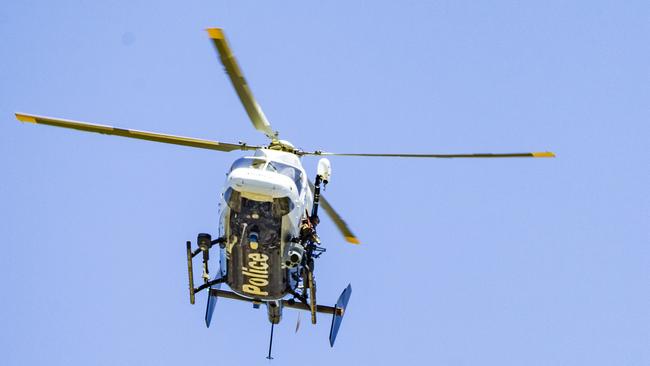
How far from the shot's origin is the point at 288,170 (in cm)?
1917

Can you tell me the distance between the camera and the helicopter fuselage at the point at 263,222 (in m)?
18.1

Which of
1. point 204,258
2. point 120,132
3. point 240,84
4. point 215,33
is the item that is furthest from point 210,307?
point 215,33

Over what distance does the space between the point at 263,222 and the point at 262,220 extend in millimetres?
54

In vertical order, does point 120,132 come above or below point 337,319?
above

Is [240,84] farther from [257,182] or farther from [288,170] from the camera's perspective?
[288,170]

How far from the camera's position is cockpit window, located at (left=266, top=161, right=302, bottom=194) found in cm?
1889

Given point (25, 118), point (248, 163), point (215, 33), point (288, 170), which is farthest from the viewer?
point (288, 170)

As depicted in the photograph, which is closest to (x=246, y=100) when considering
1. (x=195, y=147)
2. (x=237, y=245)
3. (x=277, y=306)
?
(x=195, y=147)

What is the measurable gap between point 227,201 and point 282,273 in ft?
6.63

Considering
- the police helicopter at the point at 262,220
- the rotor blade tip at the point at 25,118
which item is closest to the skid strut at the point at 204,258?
the police helicopter at the point at 262,220

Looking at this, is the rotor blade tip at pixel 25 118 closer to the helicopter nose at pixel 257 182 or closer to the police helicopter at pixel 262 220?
the police helicopter at pixel 262 220

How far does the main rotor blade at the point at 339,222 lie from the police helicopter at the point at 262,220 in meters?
0.73

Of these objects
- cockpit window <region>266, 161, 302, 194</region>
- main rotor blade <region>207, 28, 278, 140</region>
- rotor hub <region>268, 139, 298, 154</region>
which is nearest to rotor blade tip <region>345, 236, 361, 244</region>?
rotor hub <region>268, 139, 298, 154</region>

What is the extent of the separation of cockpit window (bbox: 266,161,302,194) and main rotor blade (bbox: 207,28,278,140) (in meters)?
1.07
